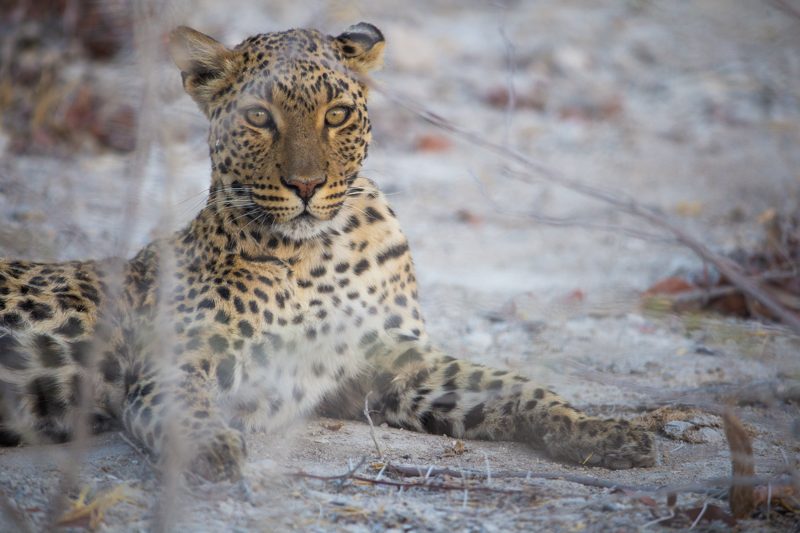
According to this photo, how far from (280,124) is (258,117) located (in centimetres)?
13

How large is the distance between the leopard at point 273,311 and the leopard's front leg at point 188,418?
1cm

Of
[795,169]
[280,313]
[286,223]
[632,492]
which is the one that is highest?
[795,169]

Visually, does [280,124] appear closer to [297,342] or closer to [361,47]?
[361,47]

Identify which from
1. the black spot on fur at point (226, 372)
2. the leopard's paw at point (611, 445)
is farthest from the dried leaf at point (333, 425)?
the leopard's paw at point (611, 445)

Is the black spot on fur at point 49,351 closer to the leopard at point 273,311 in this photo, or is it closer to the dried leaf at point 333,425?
the leopard at point 273,311

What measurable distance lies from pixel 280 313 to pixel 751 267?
4.28 meters

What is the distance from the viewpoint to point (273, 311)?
5.21 metres

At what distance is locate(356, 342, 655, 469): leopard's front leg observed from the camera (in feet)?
16.4

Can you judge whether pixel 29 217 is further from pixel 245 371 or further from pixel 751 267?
pixel 751 267

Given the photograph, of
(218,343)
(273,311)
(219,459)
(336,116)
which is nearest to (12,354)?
(218,343)

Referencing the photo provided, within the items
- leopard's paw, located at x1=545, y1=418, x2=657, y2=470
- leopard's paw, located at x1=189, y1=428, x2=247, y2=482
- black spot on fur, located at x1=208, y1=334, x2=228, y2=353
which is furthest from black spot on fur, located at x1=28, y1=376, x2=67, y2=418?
leopard's paw, located at x1=545, y1=418, x2=657, y2=470

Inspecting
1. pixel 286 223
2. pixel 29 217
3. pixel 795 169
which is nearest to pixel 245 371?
pixel 286 223

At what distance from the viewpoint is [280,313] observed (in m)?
5.23

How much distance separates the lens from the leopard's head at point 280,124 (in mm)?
5078
